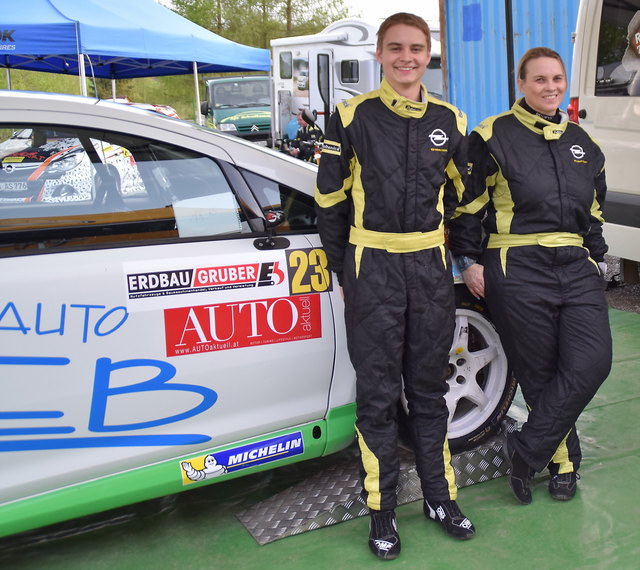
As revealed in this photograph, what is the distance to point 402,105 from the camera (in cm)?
258

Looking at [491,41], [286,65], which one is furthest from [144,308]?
[286,65]

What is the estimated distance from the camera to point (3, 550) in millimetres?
2709

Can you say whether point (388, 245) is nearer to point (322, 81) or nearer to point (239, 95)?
point (322, 81)

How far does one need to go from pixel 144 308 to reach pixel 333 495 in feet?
3.66

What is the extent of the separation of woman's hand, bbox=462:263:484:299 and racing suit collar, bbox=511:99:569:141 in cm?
55

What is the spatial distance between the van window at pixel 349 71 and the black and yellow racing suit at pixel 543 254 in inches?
527

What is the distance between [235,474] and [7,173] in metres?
1.30

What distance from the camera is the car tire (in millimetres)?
3137

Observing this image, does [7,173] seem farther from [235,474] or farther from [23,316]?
[235,474]

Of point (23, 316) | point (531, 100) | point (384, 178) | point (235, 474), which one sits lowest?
point (235, 474)

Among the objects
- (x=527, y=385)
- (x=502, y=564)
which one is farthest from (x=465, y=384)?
(x=502, y=564)

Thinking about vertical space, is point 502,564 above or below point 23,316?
below

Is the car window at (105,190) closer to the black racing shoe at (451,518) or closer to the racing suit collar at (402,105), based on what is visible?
the racing suit collar at (402,105)

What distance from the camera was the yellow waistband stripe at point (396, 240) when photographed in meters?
2.57
